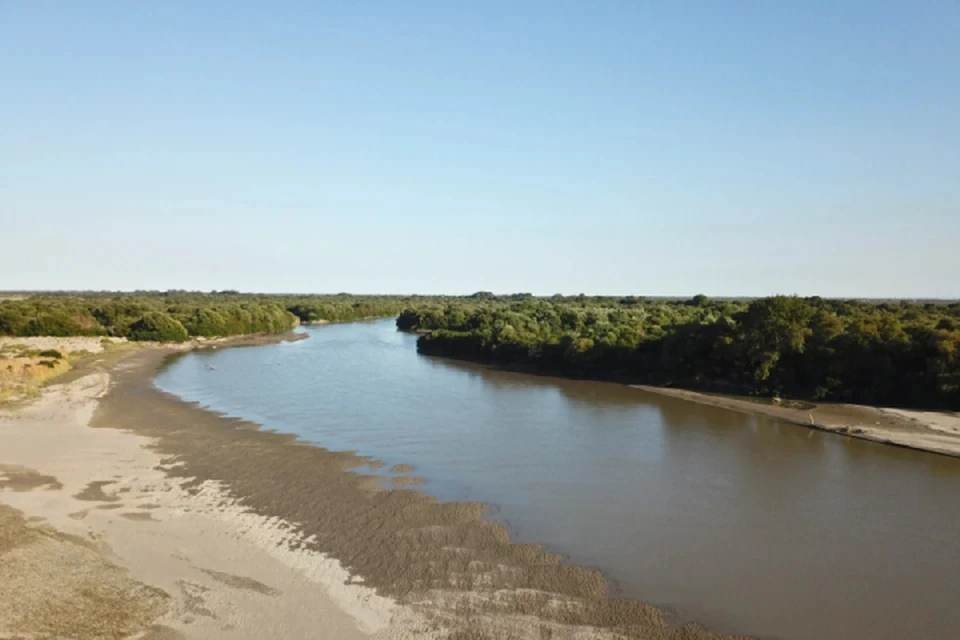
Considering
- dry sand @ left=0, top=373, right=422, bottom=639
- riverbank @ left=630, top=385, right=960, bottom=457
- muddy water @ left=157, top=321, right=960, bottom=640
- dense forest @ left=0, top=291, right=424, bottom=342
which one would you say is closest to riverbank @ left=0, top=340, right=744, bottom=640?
dry sand @ left=0, top=373, right=422, bottom=639

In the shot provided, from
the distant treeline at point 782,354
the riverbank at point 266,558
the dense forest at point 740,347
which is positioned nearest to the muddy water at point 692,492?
the riverbank at point 266,558

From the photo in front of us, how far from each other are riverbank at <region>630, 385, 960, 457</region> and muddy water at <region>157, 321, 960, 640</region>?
1.20 m

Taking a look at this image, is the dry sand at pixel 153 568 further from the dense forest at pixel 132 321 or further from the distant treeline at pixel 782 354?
the dense forest at pixel 132 321

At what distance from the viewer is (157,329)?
229ft

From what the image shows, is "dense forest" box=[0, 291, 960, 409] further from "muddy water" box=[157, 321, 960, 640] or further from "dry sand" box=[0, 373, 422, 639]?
"dry sand" box=[0, 373, 422, 639]

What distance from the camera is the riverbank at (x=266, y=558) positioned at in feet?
37.0

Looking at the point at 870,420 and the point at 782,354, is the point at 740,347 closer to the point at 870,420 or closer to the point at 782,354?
the point at 782,354

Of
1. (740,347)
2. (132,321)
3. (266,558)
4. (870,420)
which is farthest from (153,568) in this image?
(132,321)

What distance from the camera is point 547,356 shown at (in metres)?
51.6

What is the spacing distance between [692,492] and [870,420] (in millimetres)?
16774

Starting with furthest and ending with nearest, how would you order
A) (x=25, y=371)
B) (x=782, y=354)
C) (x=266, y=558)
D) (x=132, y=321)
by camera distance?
(x=132, y=321), (x=782, y=354), (x=25, y=371), (x=266, y=558)

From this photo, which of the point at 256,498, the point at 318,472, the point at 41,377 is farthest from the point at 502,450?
the point at 41,377

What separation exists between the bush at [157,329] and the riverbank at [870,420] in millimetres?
56712

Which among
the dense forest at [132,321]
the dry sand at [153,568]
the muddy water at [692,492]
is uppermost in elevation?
the dense forest at [132,321]
